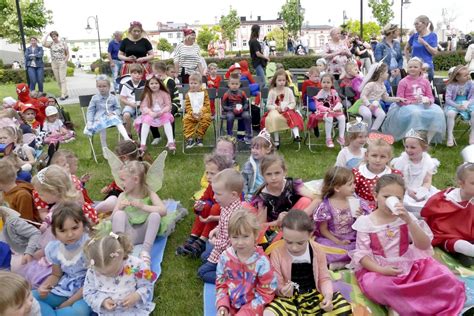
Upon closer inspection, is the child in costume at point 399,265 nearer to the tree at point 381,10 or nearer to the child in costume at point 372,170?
the child in costume at point 372,170

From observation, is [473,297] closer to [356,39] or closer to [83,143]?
[83,143]

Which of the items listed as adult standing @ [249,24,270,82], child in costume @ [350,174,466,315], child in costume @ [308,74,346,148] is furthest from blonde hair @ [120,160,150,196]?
adult standing @ [249,24,270,82]

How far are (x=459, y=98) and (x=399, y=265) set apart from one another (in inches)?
207

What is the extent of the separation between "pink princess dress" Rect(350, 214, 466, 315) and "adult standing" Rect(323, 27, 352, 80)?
684cm

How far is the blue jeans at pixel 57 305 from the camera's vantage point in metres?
3.20

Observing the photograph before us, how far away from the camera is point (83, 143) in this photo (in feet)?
28.8

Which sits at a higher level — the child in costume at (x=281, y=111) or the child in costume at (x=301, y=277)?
the child in costume at (x=281, y=111)

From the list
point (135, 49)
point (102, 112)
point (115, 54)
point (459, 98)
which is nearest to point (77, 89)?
point (115, 54)

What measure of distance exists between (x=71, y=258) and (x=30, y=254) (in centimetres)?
45

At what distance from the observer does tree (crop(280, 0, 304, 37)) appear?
42281mm

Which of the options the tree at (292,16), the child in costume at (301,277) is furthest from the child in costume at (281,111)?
the tree at (292,16)

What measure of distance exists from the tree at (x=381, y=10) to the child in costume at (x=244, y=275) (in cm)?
4513

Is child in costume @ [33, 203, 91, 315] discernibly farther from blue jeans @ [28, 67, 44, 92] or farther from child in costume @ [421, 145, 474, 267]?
blue jeans @ [28, 67, 44, 92]

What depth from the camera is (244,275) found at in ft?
10.1
